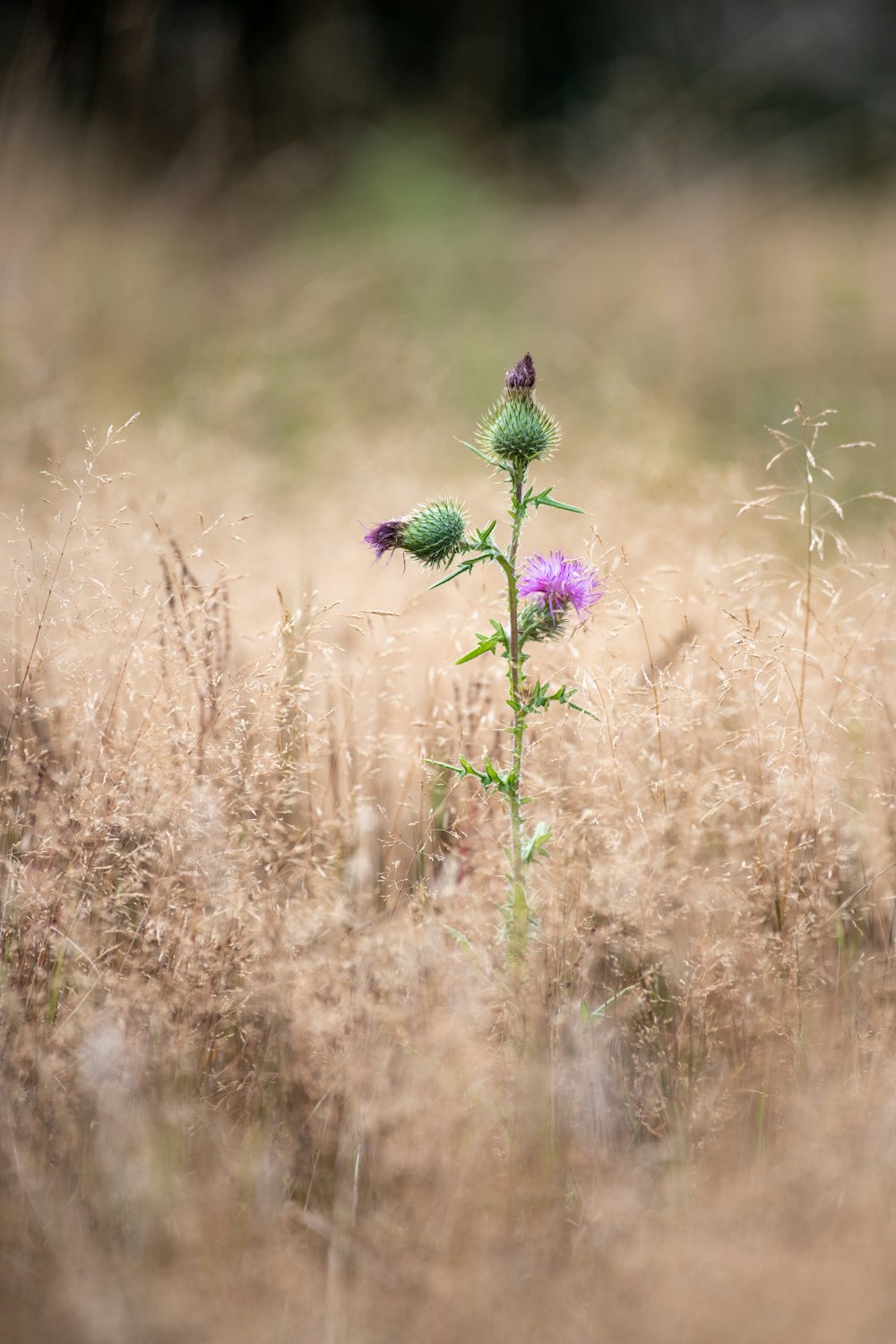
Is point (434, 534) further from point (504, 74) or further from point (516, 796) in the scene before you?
point (504, 74)

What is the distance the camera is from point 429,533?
1279 mm

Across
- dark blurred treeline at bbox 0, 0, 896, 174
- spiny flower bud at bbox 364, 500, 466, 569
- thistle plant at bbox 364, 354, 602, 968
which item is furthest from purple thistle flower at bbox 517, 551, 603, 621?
dark blurred treeline at bbox 0, 0, 896, 174

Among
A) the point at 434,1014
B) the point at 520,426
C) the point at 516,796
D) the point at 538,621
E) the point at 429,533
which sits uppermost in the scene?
the point at 520,426

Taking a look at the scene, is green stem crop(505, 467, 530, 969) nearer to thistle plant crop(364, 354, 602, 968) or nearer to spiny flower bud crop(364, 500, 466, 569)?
thistle plant crop(364, 354, 602, 968)

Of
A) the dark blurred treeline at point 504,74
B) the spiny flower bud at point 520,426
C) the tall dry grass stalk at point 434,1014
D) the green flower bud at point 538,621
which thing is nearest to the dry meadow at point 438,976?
the tall dry grass stalk at point 434,1014

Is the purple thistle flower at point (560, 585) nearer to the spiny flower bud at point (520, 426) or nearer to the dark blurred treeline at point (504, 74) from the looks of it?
the spiny flower bud at point (520, 426)

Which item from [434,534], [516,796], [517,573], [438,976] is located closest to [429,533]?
[434,534]

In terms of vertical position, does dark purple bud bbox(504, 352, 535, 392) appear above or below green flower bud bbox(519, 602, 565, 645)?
above

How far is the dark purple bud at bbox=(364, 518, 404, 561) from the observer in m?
1.31

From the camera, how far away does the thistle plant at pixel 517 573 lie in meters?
1.18

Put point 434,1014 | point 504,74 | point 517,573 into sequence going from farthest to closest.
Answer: point 504,74
point 517,573
point 434,1014

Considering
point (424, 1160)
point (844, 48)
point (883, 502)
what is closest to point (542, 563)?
point (424, 1160)

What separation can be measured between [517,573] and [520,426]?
211mm

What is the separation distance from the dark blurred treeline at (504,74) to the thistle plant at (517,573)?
611 centimetres
